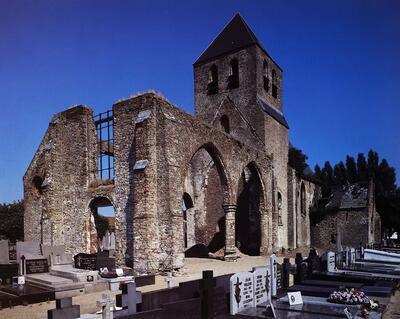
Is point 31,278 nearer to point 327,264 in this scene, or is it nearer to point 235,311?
point 235,311

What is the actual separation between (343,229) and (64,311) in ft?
104

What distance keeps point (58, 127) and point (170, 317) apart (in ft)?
55.2

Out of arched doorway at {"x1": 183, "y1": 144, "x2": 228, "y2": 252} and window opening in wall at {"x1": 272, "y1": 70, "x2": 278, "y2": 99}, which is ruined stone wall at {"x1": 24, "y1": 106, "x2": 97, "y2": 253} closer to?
arched doorway at {"x1": 183, "y1": 144, "x2": 228, "y2": 252}

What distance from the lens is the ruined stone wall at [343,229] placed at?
3203cm

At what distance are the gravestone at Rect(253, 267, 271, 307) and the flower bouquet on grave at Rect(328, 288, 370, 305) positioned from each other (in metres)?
1.36

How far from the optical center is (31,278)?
12164mm

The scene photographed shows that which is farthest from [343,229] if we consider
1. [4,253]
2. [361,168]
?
[4,253]

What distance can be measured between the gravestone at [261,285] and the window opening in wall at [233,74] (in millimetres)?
22496

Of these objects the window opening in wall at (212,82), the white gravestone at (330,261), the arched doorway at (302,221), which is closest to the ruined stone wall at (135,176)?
the white gravestone at (330,261)

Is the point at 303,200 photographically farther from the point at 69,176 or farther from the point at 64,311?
the point at 64,311

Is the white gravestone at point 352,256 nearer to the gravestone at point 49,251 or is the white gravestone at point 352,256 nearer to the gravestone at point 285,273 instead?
the gravestone at point 285,273

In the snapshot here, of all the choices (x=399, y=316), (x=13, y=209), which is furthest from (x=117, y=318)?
(x=13, y=209)

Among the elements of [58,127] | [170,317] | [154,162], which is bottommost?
[170,317]

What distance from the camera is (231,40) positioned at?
100 feet
